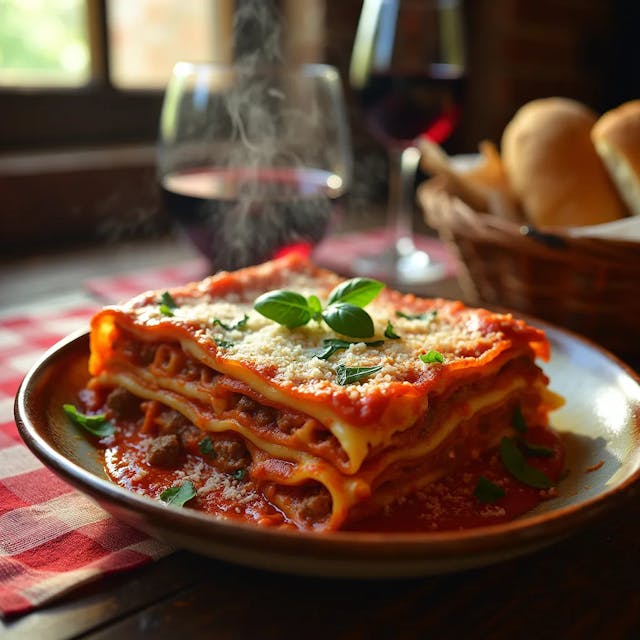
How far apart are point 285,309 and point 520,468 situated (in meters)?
0.32

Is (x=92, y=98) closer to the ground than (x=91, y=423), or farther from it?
farther from it

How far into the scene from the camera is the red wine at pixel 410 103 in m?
1.77

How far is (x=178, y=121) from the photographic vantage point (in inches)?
59.9

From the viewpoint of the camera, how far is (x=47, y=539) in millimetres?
758

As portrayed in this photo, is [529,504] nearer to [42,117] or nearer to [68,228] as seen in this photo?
[68,228]

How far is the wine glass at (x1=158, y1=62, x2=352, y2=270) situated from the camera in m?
1.47

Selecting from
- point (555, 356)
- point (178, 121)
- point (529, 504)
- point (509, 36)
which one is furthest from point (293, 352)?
point (509, 36)

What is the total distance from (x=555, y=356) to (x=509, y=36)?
250 centimetres

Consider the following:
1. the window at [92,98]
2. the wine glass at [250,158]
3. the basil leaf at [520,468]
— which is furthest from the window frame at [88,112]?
the basil leaf at [520,468]

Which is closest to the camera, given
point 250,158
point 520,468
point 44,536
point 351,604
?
point 351,604

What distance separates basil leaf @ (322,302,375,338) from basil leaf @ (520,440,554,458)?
0.77ft

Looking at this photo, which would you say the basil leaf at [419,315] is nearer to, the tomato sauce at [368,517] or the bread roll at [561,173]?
the tomato sauce at [368,517]

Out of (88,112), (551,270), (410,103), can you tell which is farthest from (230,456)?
(88,112)

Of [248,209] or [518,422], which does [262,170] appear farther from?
[518,422]
